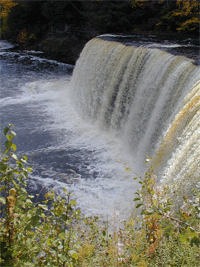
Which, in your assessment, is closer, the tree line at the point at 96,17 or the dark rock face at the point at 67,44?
the tree line at the point at 96,17

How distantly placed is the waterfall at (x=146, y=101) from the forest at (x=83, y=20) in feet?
16.5

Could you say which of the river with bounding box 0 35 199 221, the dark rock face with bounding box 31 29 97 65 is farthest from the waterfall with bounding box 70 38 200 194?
the dark rock face with bounding box 31 29 97 65

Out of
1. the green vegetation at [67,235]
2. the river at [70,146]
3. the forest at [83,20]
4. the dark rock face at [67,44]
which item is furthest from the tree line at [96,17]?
the green vegetation at [67,235]

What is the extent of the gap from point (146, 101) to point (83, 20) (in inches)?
492

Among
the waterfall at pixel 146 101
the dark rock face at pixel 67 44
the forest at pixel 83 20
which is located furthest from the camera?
the dark rock face at pixel 67 44

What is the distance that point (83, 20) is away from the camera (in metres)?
16.9

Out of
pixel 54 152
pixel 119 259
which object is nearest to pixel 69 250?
pixel 119 259

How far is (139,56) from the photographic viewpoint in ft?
23.3

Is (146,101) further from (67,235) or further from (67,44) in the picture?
(67,44)

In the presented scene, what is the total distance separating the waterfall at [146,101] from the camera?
3.81 metres

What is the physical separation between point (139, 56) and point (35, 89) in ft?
19.8

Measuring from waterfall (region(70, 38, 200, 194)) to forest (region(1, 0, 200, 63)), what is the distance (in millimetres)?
5025

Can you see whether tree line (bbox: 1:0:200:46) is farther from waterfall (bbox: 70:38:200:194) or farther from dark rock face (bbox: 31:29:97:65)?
waterfall (bbox: 70:38:200:194)

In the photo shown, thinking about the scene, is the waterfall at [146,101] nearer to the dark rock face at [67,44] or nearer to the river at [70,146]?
the river at [70,146]
